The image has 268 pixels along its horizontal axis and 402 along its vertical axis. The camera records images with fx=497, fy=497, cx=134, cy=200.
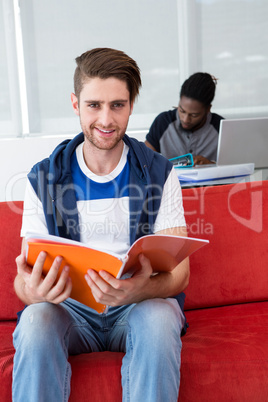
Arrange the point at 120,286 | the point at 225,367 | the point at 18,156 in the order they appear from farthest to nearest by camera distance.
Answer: the point at 18,156 → the point at 225,367 → the point at 120,286

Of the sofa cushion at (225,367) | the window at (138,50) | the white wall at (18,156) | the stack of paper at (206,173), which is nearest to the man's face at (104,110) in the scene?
the sofa cushion at (225,367)

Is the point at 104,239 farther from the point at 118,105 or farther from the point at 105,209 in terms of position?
the point at 118,105

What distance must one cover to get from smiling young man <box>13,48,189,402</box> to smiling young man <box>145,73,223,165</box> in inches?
69.3

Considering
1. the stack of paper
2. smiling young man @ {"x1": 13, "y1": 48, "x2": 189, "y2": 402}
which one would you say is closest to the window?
the stack of paper

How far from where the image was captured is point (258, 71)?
4.86m

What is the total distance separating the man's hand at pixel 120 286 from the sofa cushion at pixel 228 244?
21.3 inches

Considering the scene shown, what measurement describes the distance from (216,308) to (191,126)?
6.00 ft

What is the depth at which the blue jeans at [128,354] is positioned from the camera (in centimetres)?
119

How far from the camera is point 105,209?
5.16 ft

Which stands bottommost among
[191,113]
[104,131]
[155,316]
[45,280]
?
[155,316]

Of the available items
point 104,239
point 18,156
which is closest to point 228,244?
point 104,239

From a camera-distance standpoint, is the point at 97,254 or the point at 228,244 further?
the point at 228,244

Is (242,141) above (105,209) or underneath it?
above

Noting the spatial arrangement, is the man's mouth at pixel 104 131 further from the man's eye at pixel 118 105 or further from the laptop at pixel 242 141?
the laptop at pixel 242 141
